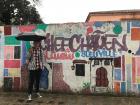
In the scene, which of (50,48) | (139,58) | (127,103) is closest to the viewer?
(127,103)

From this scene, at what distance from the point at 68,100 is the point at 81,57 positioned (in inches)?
55.0

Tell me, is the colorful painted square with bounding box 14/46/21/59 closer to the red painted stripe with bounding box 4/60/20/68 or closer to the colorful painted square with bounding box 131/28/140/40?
the red painted stripe with bounding box 4/60/20/68

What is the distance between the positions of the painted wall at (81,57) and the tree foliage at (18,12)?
3216 cm

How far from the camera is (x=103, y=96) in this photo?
11516 mm

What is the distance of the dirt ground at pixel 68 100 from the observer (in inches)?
424

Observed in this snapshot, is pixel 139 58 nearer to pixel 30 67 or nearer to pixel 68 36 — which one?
pixel 68 36

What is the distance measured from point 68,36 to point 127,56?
1.80 meters

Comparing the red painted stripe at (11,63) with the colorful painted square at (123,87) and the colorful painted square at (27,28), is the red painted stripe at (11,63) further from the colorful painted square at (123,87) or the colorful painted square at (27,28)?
the colorful painted square at (123,87)

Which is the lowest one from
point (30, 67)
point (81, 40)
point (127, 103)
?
point (127, 103)

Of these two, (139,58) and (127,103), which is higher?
(139,58)

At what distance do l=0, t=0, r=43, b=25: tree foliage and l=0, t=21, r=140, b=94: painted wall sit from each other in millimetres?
32164

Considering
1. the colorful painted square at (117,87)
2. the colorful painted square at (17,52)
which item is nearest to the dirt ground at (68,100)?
the colorful painted square at (117,87)

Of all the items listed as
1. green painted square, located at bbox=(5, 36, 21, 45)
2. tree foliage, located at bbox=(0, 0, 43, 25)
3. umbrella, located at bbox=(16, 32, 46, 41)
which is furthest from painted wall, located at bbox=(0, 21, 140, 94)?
tree foliage, located at bbox=(0, 0, 43, 25)

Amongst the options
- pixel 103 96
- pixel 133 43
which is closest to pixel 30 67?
pixel 103 96
